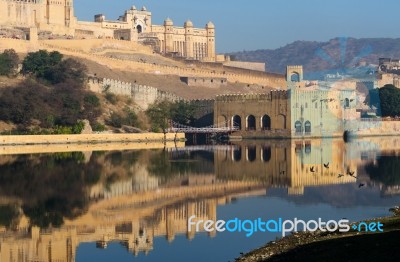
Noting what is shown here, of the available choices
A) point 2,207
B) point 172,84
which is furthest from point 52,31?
point 2,207

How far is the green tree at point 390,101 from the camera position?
6550cm

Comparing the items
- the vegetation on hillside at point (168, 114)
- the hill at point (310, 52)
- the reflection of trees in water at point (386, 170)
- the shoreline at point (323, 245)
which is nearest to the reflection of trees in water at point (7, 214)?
the shoreline at point (323, 245)

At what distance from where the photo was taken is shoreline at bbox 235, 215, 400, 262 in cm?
1155

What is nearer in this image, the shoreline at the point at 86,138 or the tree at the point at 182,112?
the shoreline at the point at 86,138

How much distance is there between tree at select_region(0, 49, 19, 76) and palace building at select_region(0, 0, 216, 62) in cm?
789

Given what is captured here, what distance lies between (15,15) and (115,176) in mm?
43897

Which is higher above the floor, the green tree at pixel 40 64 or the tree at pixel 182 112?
the green tree at pixel 40 64

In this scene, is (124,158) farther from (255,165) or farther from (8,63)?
(8,63)

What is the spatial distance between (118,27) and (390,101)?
2502 centimetres

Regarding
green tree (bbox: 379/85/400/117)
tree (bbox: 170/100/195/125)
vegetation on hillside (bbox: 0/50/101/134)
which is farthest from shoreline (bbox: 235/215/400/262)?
green tree (bbox: 379/85/400/117)

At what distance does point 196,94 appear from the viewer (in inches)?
2682

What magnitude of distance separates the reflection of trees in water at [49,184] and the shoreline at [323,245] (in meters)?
4.89

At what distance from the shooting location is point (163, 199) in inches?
805

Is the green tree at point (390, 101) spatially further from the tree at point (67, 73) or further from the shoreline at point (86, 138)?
the tree at point (67, 73)
